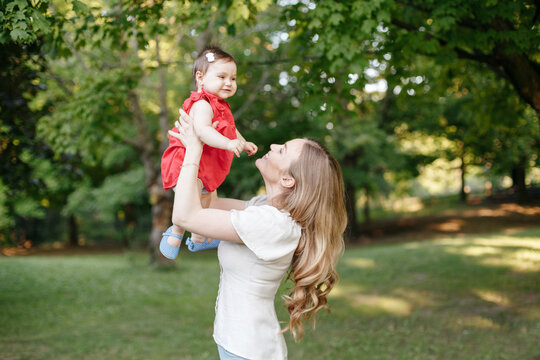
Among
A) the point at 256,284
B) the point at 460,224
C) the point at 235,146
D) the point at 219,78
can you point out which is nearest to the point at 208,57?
the point at 219,78

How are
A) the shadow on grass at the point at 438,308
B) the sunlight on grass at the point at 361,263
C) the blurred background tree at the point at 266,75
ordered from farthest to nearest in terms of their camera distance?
the sunlight on grass at the point at 361,263, the shadow on grass at the point at 438,308, the blurred background tree at the point at 266,75

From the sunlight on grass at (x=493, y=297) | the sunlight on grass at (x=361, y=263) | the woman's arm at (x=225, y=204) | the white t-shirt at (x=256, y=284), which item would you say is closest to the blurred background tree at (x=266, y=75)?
the woman's arm at (x=225, y=204)

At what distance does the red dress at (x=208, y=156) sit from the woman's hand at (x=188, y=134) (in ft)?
0.39

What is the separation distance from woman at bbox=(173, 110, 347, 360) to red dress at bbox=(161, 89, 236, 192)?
141mm

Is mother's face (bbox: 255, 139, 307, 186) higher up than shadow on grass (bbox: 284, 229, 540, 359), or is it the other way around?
mother's face (bbox: 255, 139, 307, 186)

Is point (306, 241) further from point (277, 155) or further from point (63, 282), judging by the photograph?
point (63, 282)

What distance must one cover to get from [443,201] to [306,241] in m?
32.5

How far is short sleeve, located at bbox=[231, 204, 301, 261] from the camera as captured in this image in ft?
7.27

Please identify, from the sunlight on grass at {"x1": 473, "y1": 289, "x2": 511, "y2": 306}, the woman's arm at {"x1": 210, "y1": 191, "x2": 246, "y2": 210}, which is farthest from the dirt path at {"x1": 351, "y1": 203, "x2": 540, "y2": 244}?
the woman's arm at {"x1": 210, "y1": 191, "x2": 246, "y2": 210}

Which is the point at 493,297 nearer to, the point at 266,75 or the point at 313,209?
the point at 313,209

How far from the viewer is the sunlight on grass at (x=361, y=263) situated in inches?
478

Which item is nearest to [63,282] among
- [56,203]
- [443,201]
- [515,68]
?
[515,68]

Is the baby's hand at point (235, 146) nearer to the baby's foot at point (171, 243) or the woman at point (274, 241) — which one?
the woman at point (274, 241)

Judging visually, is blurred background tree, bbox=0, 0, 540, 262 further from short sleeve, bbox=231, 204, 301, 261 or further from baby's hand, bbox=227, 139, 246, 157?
baby's hand, bbox=227, 139, 246, 157
